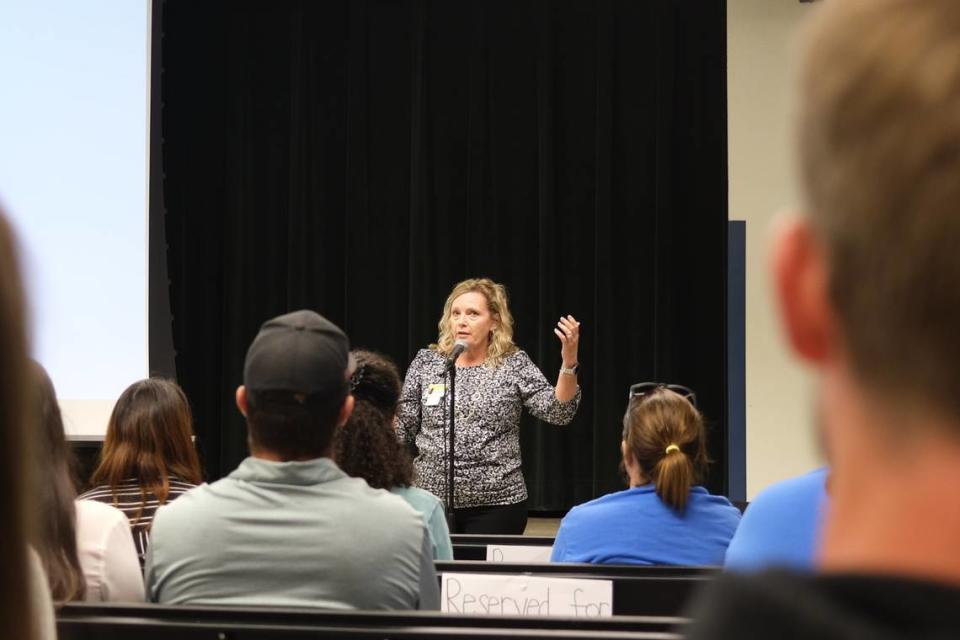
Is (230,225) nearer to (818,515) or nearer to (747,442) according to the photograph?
(747,442)

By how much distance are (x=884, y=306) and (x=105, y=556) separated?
6.68 feet

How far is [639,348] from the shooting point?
6461mm

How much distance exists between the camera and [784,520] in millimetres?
1525

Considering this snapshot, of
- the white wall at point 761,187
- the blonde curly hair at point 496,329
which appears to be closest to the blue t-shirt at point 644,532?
the blonde curly hair at point 496,329

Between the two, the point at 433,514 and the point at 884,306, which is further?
the point at 433,514

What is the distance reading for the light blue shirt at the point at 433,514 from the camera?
8.13 ft

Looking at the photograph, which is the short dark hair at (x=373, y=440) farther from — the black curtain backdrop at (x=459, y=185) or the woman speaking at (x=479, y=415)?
the black curtain backdrop at (x=459, y=185)

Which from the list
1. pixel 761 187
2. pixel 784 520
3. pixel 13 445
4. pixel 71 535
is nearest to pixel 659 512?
pixel 784 520

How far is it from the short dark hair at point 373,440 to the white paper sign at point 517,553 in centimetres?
29

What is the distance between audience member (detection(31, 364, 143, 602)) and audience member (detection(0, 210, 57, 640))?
1273 millimetres

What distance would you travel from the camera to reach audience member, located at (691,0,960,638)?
0.34 metres

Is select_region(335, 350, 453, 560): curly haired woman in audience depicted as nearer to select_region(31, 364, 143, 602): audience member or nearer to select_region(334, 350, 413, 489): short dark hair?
select_region(334, 350, 413, 489): short dark hair

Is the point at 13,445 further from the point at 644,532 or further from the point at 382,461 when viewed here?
the point at 644,532

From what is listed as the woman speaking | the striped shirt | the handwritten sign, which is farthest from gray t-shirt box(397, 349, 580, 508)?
the handwritten sign
